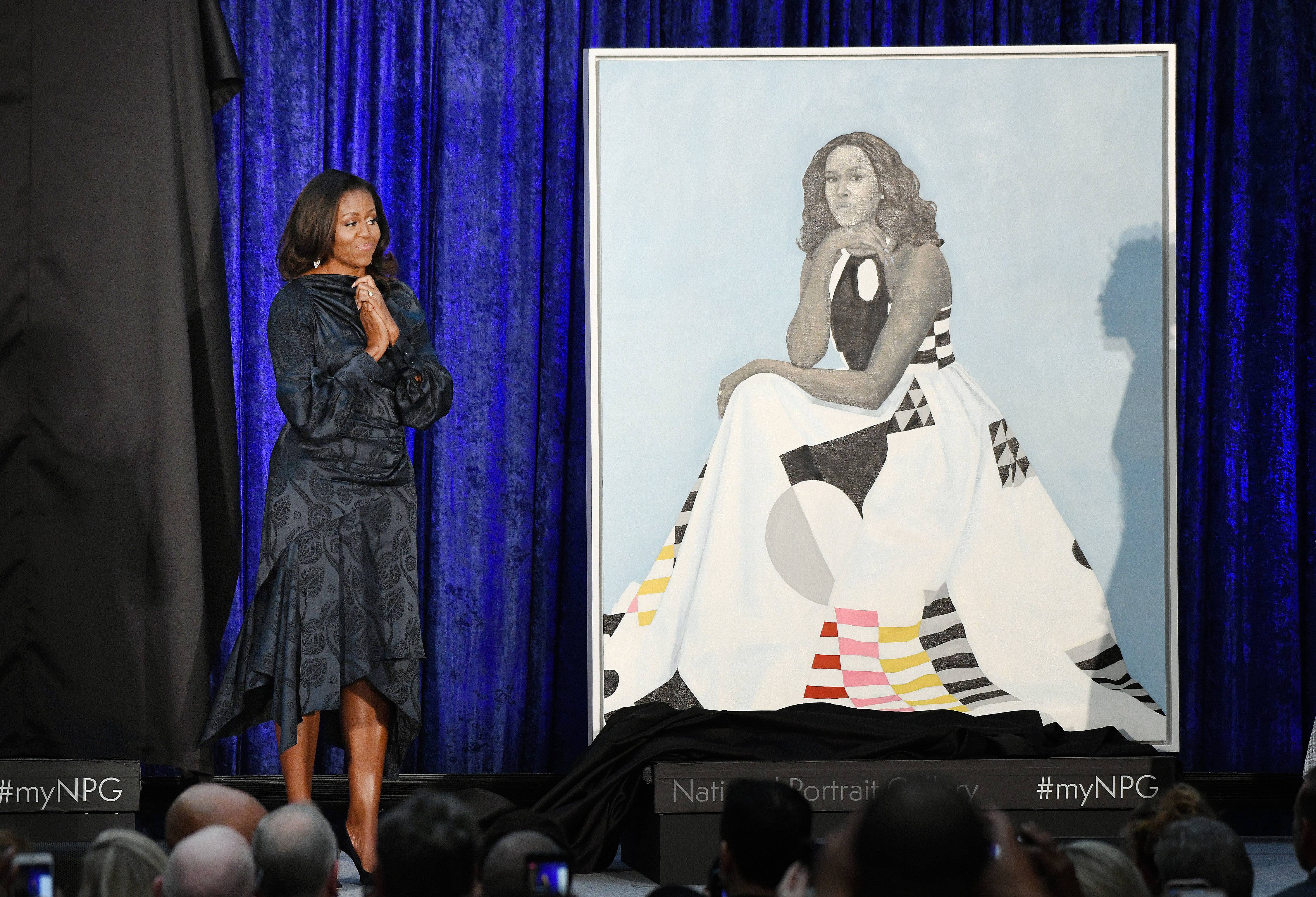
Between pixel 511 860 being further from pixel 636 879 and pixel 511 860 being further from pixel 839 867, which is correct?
pixel 636 879

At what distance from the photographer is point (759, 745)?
13.3 feet

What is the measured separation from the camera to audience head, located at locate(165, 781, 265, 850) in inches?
88.6

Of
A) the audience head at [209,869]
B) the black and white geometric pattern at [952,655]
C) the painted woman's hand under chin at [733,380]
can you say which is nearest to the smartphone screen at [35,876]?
the audience head at [209,869]

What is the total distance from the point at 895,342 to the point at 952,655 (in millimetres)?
963

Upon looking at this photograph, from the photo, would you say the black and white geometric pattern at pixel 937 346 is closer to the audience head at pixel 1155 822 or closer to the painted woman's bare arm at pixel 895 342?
the painted woman's bare arm at pixel 895 342

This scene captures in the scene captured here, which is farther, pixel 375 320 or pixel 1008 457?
pixel 1008 457

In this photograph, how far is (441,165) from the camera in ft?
15.7

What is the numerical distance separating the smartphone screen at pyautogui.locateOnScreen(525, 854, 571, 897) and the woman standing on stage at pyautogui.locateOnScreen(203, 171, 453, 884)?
6.49ft

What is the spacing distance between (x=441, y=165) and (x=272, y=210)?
0.56 metres

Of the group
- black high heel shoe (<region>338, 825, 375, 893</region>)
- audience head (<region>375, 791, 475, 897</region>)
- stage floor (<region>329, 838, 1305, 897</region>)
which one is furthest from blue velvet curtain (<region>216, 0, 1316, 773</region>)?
audience head (<region>375, 791, 475, 897</region>)

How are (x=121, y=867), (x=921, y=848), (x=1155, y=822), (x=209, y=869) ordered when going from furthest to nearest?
(x=1155, y=822) < (x=121, y=867) < (x=209, y=869) < (x=921, y=848)

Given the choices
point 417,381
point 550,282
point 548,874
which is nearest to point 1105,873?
point 548,874

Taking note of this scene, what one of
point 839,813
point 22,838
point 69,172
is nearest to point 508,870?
point 22,838

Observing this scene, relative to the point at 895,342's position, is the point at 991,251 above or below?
above
